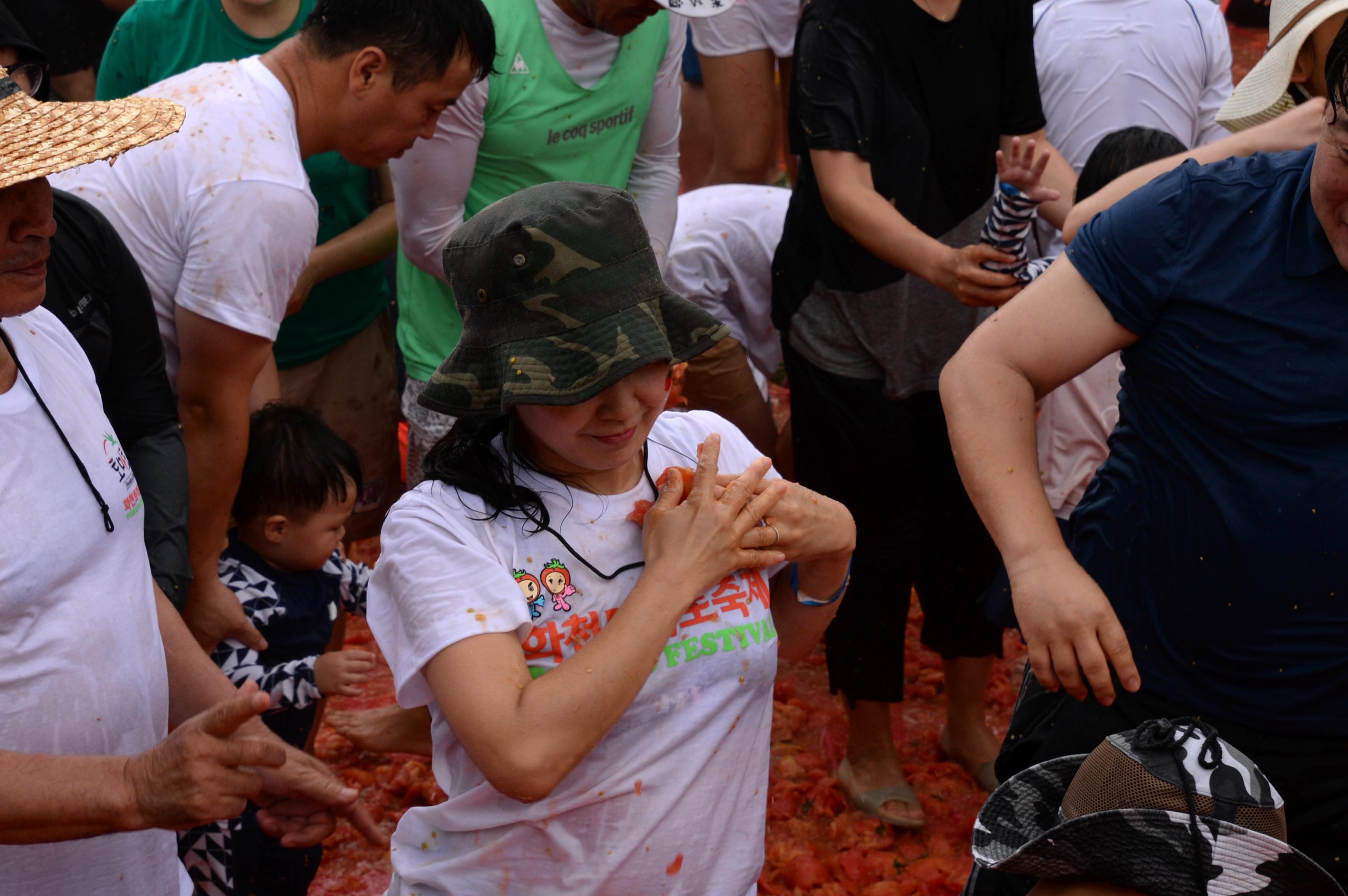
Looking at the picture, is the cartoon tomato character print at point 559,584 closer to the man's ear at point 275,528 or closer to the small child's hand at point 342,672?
the small child's hand at point 342,672

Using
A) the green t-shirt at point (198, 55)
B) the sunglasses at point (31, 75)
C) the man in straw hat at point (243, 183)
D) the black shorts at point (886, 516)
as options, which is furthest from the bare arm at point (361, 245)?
the black shorts at point (886, 516)

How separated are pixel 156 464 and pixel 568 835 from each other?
132 cm

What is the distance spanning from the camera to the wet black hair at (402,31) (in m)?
3.03

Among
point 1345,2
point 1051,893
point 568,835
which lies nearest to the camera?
point 1051,893

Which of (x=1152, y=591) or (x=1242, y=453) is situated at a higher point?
(x=1242, y=453)

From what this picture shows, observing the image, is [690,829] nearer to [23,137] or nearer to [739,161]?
[23,137]

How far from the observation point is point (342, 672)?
298cm

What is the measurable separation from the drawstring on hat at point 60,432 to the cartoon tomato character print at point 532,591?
26.8 inches

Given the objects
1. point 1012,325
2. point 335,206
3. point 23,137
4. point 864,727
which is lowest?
point 864,727

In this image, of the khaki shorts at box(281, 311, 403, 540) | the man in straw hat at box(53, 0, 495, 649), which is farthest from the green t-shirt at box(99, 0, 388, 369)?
the man in straw hat at box(53, 0, 495, 649)

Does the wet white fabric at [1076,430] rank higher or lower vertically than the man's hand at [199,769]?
lower

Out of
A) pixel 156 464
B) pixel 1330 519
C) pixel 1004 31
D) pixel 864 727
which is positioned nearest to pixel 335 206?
pixel 156 464

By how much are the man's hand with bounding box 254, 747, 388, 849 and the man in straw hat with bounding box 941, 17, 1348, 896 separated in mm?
1159

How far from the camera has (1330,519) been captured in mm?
2010
